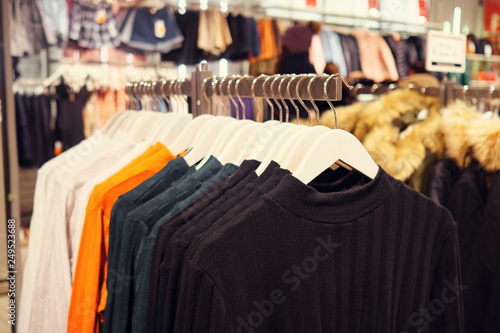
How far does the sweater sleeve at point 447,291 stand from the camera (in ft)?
2.94

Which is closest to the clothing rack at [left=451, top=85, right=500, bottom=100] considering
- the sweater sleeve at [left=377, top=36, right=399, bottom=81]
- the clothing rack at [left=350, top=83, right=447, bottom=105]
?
the clothing rack at [left=350, top=83, right=447, bottom=105]

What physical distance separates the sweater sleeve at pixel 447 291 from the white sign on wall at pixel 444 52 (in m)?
0.88

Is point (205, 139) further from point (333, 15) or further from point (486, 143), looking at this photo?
point (333, 15)

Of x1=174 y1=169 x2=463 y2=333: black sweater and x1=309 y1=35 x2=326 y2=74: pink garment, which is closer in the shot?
x1=174 y1=169 x2=463 y2=333: black sweater

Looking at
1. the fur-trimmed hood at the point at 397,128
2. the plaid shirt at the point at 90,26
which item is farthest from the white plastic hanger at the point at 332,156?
the plaid shirt at the point at 90,26

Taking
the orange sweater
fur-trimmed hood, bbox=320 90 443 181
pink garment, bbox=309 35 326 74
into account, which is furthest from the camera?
pink garment, bbox=309 35 326 74

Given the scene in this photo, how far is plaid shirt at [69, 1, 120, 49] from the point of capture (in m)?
3.34

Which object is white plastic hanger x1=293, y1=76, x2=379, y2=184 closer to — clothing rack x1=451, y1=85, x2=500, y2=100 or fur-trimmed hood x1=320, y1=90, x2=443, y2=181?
fur-trimmed hood x1=320, y1=90, x2=443, y2=181

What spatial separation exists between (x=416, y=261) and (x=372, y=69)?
3.67 metres

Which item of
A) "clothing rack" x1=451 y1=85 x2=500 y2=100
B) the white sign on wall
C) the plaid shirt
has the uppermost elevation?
the plaid shirt

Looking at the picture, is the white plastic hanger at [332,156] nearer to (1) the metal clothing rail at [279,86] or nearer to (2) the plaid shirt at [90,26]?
(1) the metal clothing rail at [279,86]

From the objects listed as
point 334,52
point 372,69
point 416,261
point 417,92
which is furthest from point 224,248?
point 372,69

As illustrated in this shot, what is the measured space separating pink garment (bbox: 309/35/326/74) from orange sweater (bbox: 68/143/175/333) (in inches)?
121

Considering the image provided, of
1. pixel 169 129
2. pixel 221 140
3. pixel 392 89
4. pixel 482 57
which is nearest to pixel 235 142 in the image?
pixel 221 140
